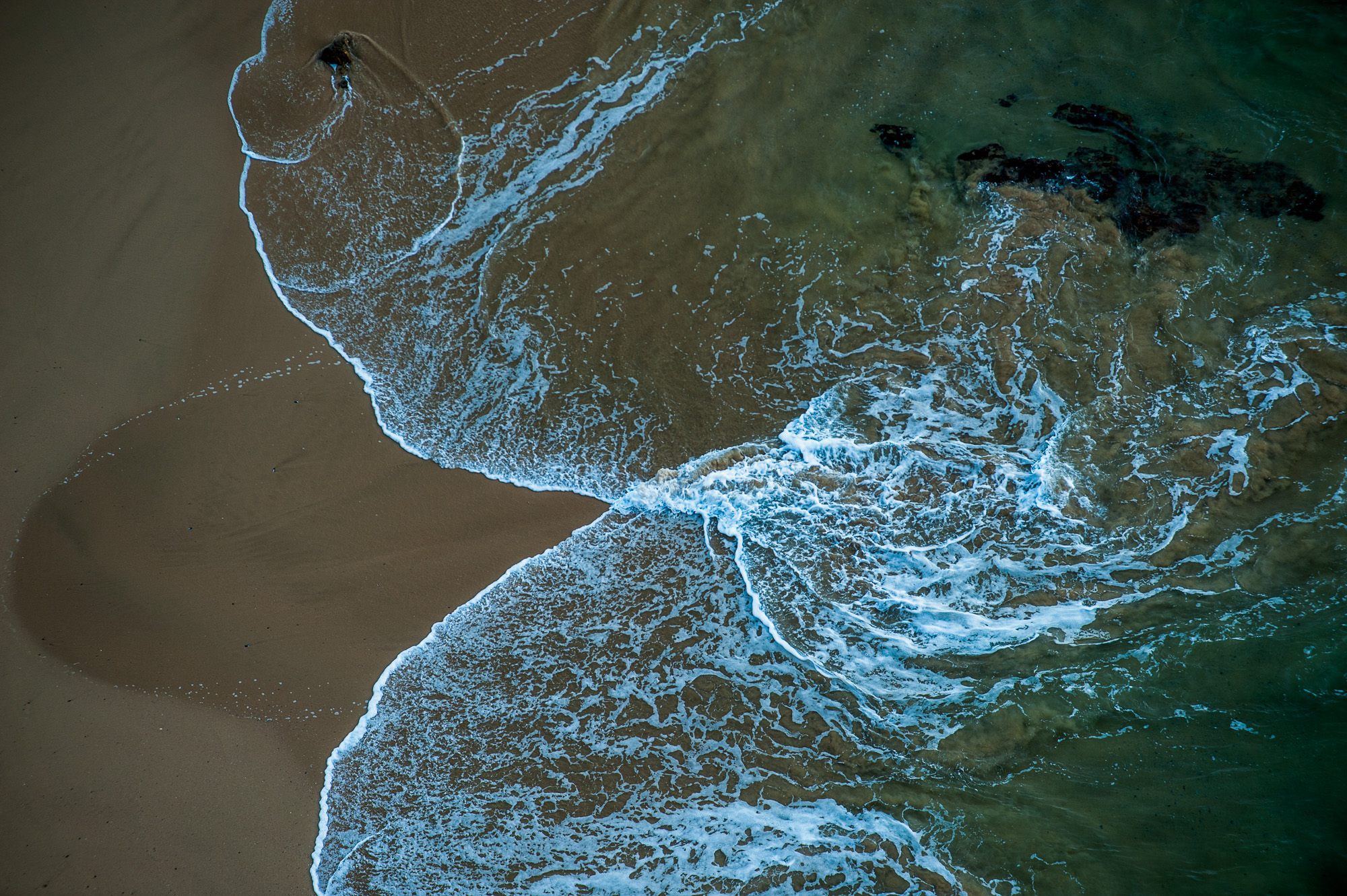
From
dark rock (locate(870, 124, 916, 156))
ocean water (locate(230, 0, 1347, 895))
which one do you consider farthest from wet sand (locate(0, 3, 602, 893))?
dark rock (locate(870, 124, 916, 156))

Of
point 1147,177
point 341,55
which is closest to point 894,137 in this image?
point 1147,177

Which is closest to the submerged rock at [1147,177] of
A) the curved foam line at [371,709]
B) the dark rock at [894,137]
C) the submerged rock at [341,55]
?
the dark rock at [894,137]

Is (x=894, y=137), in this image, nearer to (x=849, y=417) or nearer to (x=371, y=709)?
(x=849, y=417)

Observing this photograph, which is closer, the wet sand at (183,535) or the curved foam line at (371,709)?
the curved foam line at (371,709)

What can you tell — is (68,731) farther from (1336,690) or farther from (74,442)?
(1336,690)

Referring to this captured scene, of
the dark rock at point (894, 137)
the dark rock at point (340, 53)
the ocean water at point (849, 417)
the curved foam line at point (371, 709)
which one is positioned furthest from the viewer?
the dark rock at point (340, 53)

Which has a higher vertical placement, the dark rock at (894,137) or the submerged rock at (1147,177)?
the dark rock at (894,137)

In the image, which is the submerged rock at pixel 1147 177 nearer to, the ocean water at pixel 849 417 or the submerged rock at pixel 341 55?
the ocean water at pixel 849 417
